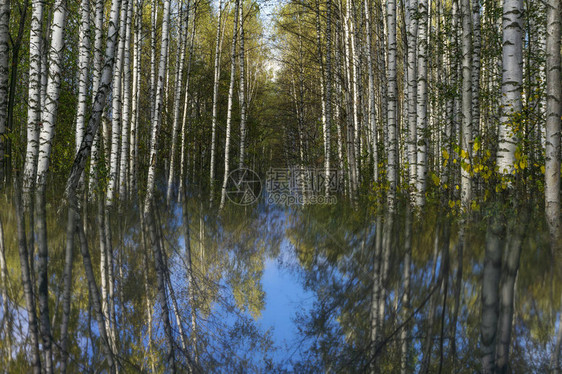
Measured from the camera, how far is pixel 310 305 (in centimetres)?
264

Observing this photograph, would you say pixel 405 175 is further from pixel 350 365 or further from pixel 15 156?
pixel 15 156

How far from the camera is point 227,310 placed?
237cm

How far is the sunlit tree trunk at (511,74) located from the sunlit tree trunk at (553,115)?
0.34 m

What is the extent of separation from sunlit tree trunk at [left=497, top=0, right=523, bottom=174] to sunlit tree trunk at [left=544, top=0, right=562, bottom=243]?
0.34 metres

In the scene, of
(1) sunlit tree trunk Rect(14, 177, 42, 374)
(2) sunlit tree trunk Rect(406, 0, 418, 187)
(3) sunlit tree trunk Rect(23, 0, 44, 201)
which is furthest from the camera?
(2) sunlit tree trunk Rect(406, 0, 418, 187)

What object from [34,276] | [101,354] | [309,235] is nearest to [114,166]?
[309,235]

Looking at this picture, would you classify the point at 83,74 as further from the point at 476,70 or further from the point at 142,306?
the point at 476,70

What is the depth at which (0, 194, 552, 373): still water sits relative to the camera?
1734 millimetres

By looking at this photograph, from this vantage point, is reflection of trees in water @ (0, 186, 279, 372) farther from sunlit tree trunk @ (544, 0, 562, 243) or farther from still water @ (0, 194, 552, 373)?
sunlit tree trunk @ (544, 0, 562, 243)

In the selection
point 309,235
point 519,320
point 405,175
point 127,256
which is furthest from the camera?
point 405,175

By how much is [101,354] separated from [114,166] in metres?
7.74

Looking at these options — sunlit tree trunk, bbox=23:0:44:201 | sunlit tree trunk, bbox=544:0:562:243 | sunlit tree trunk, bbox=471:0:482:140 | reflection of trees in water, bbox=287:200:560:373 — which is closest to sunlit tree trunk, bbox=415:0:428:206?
sunlit tree trunk, bbox=471:0:482:140

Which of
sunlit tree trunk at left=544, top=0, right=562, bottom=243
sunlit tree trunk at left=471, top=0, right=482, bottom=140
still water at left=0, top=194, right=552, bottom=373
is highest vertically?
sunlit tree trunk at left=471, top=0, right=482, bottom=140

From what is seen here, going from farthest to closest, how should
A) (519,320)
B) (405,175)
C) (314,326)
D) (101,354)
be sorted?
(405,175), (314,326), (519,320), (101,354)
